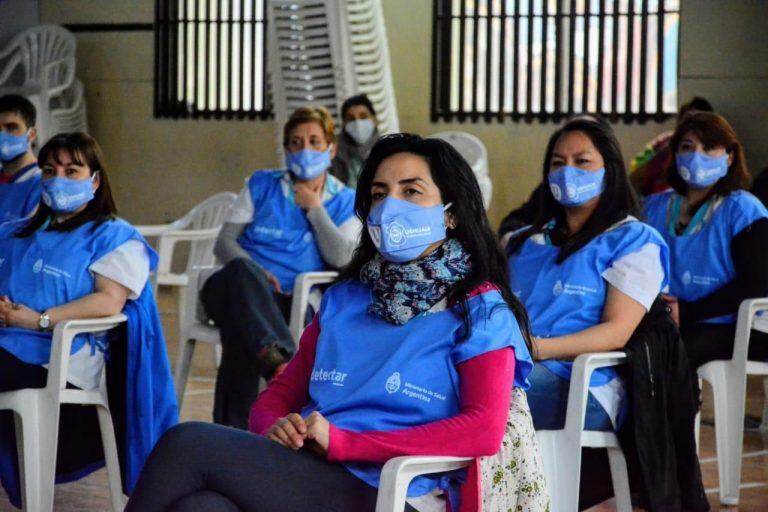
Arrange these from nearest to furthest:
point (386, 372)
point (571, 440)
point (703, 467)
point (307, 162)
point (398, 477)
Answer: point (398, 477), point (386, 372), point (571, 440), point (703, 467), point (307, 162)

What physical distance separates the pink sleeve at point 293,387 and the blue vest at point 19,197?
2.36m

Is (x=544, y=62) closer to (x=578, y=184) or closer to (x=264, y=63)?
(x=264, y=63)

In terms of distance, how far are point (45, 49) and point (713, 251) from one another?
6.83 metres

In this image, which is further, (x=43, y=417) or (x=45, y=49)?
(x=45, y=49)

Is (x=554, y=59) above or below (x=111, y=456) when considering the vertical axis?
above

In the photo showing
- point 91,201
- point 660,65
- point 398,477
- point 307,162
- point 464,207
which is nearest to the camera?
point 398,477

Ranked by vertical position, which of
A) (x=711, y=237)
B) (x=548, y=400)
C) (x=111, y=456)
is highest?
(x=711, y=237)

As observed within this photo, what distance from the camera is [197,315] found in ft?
16.0

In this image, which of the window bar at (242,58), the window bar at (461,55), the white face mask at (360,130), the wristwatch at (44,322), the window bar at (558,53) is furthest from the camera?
the window bar at (242,58)

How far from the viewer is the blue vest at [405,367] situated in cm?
238

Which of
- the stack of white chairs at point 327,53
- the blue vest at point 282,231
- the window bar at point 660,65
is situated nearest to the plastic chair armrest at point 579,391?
the blue vest at point 282,231

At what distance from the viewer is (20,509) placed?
3768 millimetres

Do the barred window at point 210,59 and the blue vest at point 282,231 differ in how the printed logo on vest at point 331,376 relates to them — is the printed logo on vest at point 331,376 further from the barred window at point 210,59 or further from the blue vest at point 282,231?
the barred window at point 210,59

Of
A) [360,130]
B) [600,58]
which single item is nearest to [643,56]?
[600,58]
